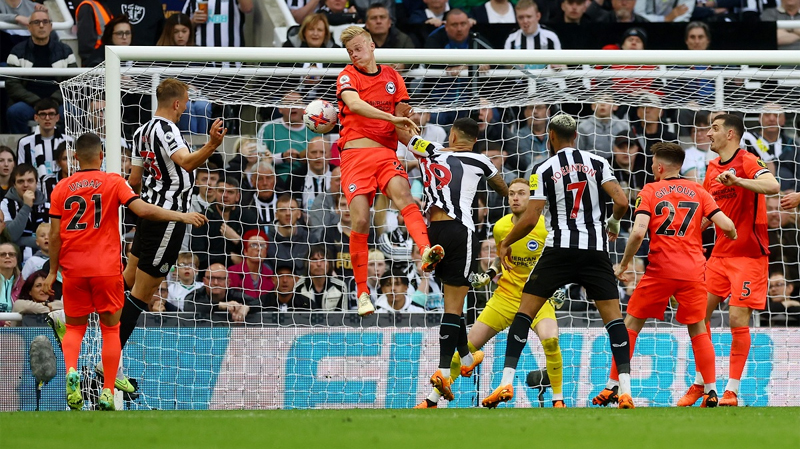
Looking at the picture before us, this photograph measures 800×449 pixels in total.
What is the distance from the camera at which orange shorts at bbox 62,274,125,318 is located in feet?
27.0

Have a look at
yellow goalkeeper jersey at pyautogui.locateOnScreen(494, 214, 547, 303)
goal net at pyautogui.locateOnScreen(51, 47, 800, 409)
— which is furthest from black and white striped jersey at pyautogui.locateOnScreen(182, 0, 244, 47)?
yellow goalkeeper jersey at pyautogui.locateOnScreen(494, 214, 547, 303)

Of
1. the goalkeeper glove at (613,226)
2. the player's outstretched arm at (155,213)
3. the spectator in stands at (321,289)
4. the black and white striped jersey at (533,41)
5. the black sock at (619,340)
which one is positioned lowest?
the black sock at (619,340)

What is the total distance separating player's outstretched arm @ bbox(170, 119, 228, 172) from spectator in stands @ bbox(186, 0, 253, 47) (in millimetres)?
6059

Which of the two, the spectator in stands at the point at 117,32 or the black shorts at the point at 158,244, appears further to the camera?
the spectator in stands at the point at 117,32

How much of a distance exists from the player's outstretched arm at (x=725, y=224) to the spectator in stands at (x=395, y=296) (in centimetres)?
379

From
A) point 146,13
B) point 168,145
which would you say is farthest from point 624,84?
point 146,13

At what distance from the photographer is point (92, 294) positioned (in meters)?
8.30

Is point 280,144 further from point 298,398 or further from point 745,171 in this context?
point 745,171

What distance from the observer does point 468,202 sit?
29.3ft

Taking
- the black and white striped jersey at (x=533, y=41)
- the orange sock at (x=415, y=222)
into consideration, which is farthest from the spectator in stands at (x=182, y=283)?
the black and white striped jersey at (x=533, y=41)

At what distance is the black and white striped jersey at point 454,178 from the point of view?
8.86 metres

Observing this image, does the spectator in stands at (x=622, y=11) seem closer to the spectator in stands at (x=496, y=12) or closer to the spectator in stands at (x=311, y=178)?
the spectator in stands at (x=496, y=12)

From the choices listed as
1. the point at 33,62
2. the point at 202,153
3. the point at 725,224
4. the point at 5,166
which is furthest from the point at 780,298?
the point at 33,62

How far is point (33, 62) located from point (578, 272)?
8.53m
